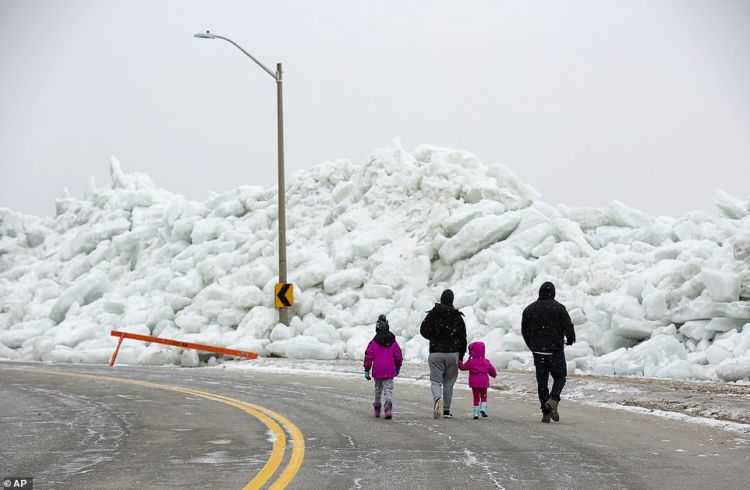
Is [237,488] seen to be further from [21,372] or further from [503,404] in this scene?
[21,372]

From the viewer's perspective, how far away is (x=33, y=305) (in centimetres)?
3422

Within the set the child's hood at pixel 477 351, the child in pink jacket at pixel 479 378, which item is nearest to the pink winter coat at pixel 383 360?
the child in pink jacket at pixel 479 378

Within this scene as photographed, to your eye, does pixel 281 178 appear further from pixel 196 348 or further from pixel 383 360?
pixel 383 360

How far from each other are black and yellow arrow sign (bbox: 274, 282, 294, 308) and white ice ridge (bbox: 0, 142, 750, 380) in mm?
838

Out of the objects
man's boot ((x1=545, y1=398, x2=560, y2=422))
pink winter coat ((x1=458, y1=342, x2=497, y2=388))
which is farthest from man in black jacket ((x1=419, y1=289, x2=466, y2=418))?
man's boot ((x1=545, y1=398, x2=560, y2=422))

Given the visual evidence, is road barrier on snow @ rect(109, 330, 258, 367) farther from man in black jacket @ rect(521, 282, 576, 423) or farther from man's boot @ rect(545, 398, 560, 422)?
man's boot @ rect(545, 398, 560, 422)

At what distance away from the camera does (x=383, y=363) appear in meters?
12.3

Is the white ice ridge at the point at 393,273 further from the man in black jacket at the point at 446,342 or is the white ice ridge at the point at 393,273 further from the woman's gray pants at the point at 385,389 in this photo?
the woman's gray pants at the point at 385,389

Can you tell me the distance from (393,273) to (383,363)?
1502 centimetres

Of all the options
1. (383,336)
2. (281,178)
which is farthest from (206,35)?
(383,336)

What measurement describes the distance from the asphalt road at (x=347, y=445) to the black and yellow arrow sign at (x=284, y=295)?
30.7 feet

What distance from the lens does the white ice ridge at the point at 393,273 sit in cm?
1894

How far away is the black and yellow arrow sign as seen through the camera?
25000 mm

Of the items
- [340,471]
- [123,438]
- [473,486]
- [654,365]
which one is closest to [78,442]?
[123,438]
